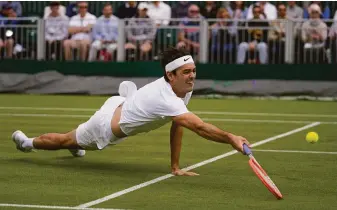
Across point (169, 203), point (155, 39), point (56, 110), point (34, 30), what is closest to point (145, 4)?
point (155, 39)

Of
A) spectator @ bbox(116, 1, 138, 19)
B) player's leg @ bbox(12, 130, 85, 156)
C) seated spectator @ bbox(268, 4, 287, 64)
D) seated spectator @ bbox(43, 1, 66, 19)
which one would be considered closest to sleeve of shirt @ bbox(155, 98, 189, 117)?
player's leg @ bbox(12, 130, 85, 156)

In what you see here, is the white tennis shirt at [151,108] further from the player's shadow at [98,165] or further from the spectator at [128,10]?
the spectator at [128,10]

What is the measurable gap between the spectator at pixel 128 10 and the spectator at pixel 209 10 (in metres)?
1.91

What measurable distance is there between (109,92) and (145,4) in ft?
9.38

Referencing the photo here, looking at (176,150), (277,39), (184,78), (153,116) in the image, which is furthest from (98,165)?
(277,39)

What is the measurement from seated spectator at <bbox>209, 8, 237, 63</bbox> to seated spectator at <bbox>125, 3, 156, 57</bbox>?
1.63 m

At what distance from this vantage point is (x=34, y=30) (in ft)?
84.4

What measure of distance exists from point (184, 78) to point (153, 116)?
0.53 meters

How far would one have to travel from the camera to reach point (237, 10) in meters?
25.2

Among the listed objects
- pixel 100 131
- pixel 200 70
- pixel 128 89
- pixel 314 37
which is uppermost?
pixel 128 89

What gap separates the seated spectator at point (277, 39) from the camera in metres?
23.7

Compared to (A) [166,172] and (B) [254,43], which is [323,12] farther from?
(A) [166,172]

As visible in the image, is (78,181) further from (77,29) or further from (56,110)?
Answer: (77,29)

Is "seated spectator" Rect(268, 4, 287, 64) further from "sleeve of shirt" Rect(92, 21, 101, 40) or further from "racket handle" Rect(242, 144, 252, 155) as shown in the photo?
"racket handle" Rect(242, 144, 252, 155)
